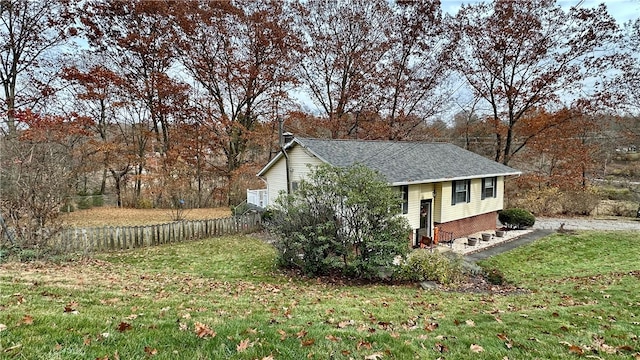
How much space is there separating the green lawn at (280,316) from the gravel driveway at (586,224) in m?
9.33

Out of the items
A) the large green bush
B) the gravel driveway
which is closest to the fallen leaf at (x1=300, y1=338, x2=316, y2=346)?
the large green bush

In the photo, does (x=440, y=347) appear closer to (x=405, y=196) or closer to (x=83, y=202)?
(x=405, y=196)

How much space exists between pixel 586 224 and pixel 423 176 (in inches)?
491

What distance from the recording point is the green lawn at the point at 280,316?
3.62 metres

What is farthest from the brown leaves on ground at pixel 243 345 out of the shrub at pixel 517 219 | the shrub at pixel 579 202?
the shrub at pixel 579 202

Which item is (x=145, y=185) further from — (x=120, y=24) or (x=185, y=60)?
(x=120, y=24)

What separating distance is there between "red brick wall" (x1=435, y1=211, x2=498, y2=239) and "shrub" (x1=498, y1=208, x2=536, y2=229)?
49 centimetres

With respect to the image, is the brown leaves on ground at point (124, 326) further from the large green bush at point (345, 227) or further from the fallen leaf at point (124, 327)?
the large green bush at point (345, 227)

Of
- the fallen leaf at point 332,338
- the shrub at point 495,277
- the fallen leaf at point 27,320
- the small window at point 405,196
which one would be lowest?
the shrub at point 495,277

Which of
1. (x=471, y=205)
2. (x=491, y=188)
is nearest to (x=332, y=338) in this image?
(x=471, y=205)

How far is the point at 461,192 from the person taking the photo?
17078 mm

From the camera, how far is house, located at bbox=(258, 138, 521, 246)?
48.7ft

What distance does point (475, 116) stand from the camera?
30953 millimetres

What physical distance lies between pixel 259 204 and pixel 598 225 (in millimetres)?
19931
